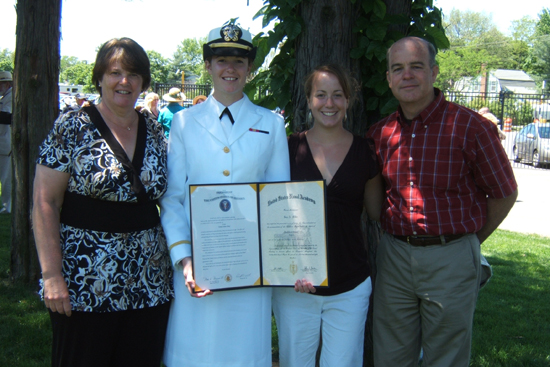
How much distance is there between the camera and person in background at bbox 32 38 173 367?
8.20ft

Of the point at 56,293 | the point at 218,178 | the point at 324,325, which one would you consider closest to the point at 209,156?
the point at 218,178

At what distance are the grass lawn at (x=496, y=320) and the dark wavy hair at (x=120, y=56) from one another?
245 centimetres

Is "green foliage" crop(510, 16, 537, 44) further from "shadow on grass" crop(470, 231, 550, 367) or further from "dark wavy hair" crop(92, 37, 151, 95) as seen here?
"dark wavy hair" crop(92, 37, 151, 95)

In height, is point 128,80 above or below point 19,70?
below

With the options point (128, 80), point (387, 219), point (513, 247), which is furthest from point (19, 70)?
point (513, 247)

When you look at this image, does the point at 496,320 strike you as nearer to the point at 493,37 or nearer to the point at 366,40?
the point at 366,40

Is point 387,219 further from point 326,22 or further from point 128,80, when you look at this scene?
point 128,80

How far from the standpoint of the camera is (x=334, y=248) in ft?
9.41

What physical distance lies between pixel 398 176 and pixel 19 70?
164 inches

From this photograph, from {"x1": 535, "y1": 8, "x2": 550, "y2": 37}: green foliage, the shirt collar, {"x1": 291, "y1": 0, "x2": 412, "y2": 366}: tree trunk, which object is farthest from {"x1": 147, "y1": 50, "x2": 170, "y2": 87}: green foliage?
the shirt collar

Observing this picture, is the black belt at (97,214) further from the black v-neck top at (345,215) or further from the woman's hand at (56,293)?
the black v-neck top at (345,215)

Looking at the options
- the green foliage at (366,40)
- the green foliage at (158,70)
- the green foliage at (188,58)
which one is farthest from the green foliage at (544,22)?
the green foliage at (366,40)

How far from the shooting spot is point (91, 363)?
8.61 ft

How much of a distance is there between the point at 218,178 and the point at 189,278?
0.55 metres
